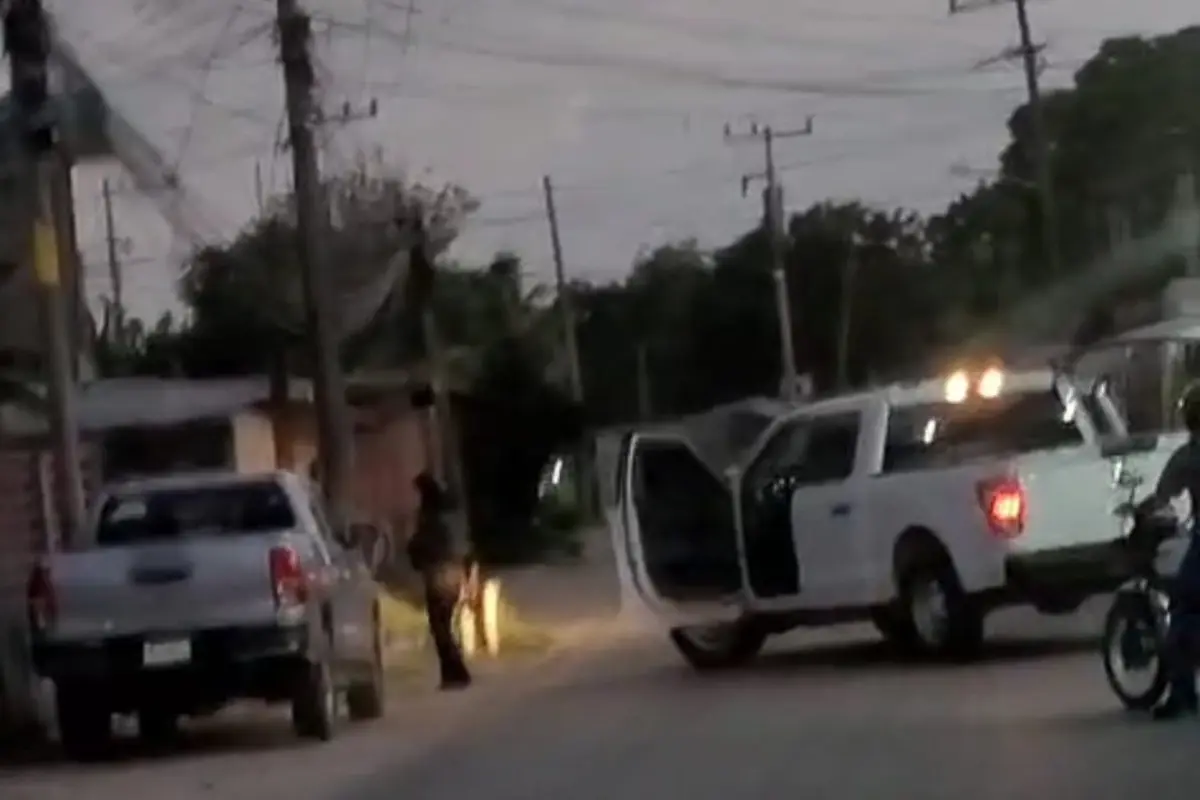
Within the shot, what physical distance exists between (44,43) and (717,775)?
9012 millimetres

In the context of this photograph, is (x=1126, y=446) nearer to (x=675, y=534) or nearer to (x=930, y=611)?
(x=930, y=611)

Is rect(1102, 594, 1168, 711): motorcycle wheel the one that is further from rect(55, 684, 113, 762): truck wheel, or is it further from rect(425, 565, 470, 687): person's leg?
rect(425, 565, 470, 687): person's leg

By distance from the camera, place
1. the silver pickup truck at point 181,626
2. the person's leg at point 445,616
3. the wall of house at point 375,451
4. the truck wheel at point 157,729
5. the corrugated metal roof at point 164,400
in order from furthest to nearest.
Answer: the wall of house at point 375,451
the corrugated metal roof at point 164,400
the person's leg at point 445,616
the truck wheel at point 157,729
the silver pickup truck at point 181,626

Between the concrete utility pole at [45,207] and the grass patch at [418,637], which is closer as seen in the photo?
the concrete utility pole at [45,207]

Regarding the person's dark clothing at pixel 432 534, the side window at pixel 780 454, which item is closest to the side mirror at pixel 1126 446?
the side window at pixel 780 454

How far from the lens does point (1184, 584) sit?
14977 millimetres

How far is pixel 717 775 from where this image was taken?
47.6ft

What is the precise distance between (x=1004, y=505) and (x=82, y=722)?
6.45m

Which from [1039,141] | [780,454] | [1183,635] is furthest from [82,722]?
[1039,141]

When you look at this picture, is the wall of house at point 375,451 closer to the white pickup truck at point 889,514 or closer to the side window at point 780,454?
the white pickup truck at point 889,514

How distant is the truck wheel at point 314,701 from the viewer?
17844mm

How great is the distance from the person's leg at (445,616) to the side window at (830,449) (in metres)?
3.06

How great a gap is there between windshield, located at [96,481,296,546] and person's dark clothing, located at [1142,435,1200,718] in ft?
20.5

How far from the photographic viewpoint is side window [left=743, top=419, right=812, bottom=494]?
21.7 m
